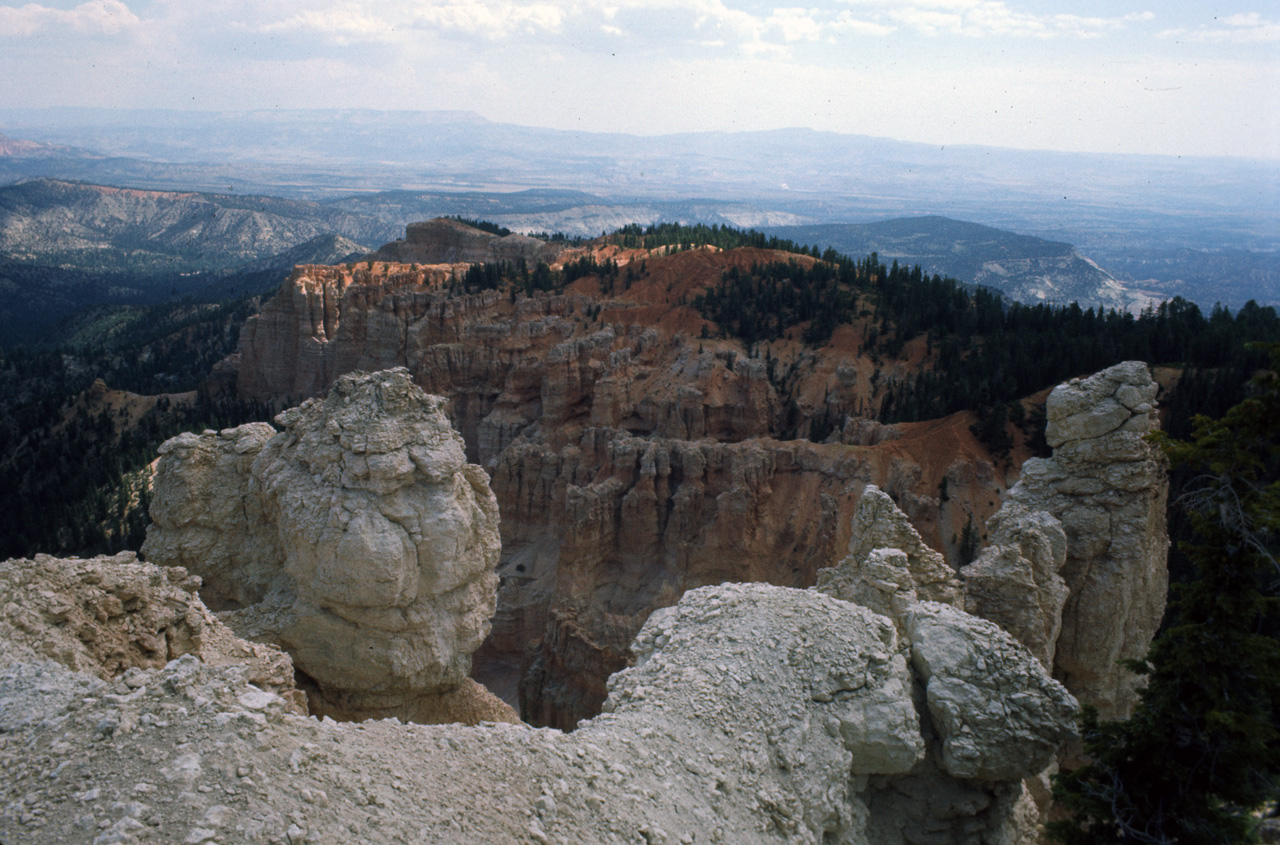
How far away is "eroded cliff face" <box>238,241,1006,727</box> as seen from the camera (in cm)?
2858

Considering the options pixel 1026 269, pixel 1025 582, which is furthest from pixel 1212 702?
pixel 1026 269

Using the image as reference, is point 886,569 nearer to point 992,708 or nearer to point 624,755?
point 992,708

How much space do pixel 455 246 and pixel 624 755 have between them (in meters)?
86.4

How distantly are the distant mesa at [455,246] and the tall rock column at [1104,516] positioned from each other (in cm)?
6762

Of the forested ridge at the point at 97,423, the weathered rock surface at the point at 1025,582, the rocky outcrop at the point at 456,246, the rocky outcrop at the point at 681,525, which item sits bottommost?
the forested ridge at the point at 97,423

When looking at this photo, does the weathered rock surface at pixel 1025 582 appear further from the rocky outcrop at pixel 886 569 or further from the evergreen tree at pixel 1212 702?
the evergreen tree at pixel 1212 702

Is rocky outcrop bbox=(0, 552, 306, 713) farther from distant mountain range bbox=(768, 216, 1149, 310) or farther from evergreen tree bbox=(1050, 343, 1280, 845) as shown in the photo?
distant mountain range bbox=(768, 216, 1149, 310)

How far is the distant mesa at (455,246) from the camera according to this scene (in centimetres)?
8044

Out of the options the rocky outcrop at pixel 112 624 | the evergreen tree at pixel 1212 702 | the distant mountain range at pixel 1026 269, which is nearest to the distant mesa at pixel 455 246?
the distant mountain range at pixel 1026 269

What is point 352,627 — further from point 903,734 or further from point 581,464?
point 581,464

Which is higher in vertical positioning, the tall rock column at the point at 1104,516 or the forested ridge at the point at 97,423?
the tall rock column at the point at 1104,516

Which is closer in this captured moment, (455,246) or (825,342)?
(825,342)

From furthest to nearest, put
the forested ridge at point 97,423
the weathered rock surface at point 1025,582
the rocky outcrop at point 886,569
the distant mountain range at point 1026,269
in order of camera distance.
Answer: the distant mountain range at point 1026,269, the forested ridge at point 97,423, the weathered rock surface at point 1025,582, the rocky outcrop at point 886,569

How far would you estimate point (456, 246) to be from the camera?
89.1 meters
